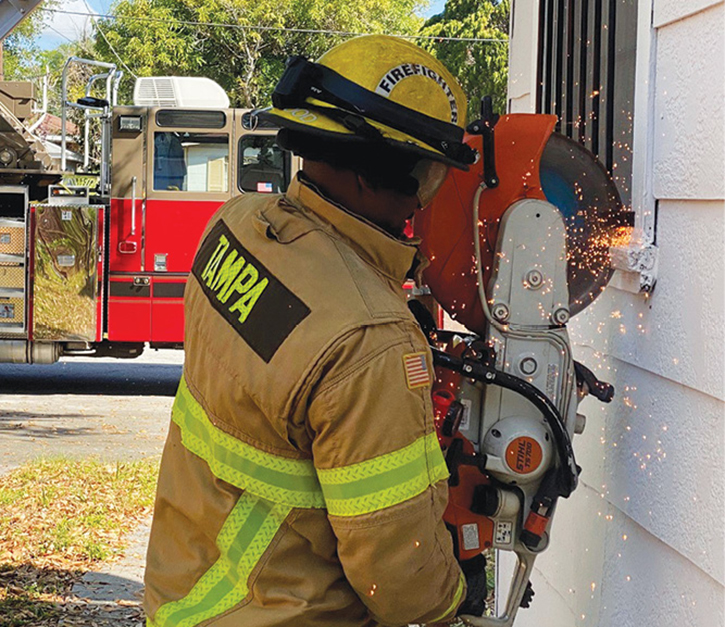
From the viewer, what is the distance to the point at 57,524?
639 centimetres

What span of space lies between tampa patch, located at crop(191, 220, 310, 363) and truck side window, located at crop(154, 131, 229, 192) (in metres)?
8.73

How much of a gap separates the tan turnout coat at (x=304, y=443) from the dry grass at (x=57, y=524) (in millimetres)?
3317

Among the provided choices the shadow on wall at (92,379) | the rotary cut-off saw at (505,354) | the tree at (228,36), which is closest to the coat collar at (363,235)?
the rotary cut-off saw at (505,354)

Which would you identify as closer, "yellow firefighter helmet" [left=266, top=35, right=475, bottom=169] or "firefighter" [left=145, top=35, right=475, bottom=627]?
"firefighter" [left=145, top=35, right=475, bottom=627]

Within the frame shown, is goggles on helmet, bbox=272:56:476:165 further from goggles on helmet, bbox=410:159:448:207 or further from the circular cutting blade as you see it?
the circular cutting blade

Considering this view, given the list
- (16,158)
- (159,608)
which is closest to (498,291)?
(159,608)

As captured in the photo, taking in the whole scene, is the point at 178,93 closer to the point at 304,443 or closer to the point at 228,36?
the point at 304,443

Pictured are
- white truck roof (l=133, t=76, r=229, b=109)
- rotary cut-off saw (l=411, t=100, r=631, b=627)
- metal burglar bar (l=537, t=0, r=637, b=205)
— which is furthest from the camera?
white truck roof (l=133, t=76, r=229, b=109)

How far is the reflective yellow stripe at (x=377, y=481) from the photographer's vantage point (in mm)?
1656

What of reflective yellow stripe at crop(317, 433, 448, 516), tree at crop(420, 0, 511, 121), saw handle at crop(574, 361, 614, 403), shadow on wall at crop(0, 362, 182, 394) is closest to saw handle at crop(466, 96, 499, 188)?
saw handle at crop(574, 361, 614, 403)

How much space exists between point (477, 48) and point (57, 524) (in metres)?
22.6

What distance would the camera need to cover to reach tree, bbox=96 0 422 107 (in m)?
32.3

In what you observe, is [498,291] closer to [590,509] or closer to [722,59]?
[722,59]

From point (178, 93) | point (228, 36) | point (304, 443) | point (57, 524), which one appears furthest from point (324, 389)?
point (228, 36)
